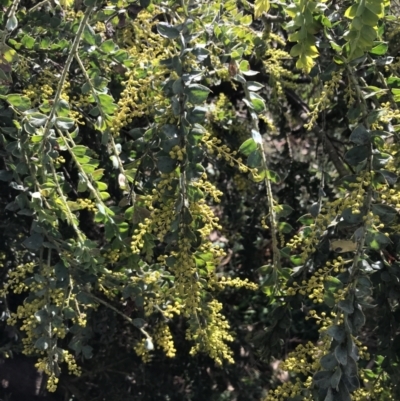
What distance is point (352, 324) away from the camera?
1469mm

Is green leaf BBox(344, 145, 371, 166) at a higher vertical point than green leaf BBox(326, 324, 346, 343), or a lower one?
higher

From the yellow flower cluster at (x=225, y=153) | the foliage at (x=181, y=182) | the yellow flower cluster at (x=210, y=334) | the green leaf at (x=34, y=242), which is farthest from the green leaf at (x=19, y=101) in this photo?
the yellow flower cluster at (x=210, y=334)

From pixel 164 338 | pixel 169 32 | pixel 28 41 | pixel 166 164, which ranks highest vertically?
pixel 169 32

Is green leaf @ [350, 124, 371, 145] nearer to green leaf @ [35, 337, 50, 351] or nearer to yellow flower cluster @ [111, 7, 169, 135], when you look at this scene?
yellow flower cluster @ [111, 7, 169, 135]

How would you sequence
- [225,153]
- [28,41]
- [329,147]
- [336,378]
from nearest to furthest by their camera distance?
[336,378] < [225,153] < [28,41] < [329,147]

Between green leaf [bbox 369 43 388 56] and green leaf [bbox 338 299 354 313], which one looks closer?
green leaf [bbox 338 299 354 313]

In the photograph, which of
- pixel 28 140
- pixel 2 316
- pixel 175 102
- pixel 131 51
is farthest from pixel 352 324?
pixel 2 316

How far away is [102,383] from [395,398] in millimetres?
1263

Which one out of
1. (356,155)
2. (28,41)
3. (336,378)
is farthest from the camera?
(28,41)

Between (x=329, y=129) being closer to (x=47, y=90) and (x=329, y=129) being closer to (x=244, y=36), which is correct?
(x=244, y=36)

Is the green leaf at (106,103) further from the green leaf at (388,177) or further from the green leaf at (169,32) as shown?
the green leaf at (388,177)

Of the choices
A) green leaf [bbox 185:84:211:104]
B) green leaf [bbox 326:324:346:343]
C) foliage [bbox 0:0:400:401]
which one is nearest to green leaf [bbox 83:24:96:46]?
foliage [bbox 0:0:400:401]

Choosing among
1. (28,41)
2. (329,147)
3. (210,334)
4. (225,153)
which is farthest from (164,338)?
(329,147)

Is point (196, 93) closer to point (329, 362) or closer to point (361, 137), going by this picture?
point (361, 137)
